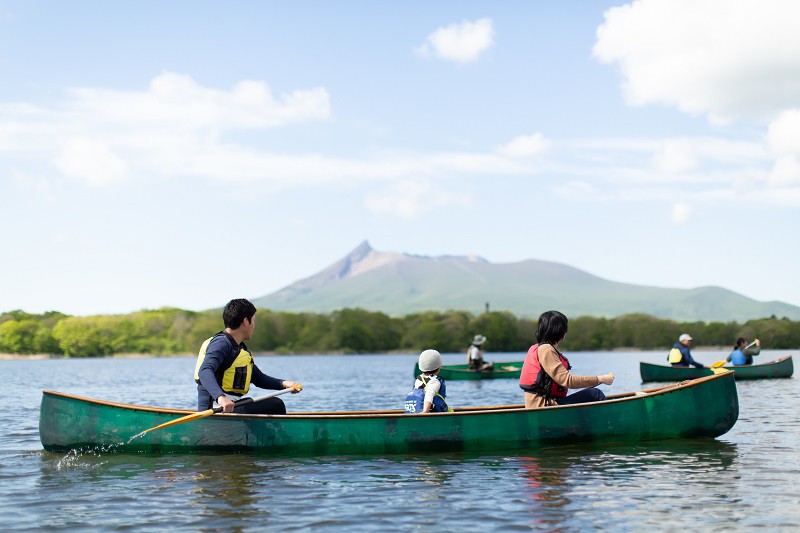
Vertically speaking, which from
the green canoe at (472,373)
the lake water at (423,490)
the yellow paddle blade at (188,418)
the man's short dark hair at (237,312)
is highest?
the man's short dark hair at (237,312)

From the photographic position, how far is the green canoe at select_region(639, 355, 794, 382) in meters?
30.7

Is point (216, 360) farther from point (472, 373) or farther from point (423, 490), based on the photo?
point (472, 373)

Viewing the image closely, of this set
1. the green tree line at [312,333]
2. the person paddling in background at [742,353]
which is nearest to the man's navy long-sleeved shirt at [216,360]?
the person paddling in background at [742,353]

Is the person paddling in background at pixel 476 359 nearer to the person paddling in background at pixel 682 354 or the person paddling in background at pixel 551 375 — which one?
the person paddling in background at pixel 682 354

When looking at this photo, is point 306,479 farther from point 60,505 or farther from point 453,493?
point 60,505

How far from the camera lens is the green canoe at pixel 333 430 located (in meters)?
12.3

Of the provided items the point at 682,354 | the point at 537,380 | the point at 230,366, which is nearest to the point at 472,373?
the point at 682,354

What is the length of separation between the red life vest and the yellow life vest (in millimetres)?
4122

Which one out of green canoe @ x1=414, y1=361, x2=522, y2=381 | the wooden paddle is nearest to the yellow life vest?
the wooden paddle

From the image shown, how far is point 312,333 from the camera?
513ft

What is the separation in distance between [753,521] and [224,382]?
24.1 feet

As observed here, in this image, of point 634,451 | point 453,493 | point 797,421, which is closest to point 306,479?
point 453,493

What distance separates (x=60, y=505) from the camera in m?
9.25

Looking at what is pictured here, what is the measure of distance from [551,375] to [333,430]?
134 inches
